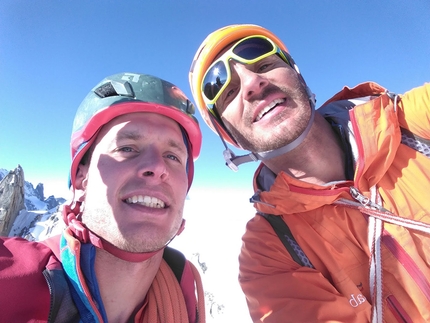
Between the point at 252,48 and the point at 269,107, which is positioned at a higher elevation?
the point at 252,48

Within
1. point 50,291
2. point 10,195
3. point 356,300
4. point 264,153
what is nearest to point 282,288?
point 356,300

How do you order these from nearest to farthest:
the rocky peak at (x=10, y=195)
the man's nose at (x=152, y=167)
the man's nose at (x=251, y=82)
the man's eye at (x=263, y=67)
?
1. the man's nose at (x=152, y=167)
2. the man's nose at (x=251, y=82)
3. the man's eye at (x=263, y=67)
4. the rocky peak at (x=10, y=195)

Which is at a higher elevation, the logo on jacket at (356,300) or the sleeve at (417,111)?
the sleeve at (417,111)

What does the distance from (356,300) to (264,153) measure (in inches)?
65.7

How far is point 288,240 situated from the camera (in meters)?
2.28

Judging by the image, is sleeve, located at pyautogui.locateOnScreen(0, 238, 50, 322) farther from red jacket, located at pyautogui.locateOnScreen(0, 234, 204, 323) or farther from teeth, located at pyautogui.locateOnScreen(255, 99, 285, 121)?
teeth, located at pyautogui.locateOnScreen(255, 99, 285, 121)

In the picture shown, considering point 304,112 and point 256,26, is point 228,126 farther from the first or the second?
point 256,26

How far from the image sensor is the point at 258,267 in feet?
7.41

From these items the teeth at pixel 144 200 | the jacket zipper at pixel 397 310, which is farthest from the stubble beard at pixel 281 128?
the jacket zipper at pixel 397 310

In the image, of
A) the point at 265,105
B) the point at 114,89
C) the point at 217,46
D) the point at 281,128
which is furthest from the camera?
the point at 217,46

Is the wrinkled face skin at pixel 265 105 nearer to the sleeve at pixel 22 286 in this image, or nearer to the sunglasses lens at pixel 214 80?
the sunglasses lens at pixel 214 80

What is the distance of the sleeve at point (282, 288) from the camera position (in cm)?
185

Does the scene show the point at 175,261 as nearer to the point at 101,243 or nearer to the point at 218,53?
the point at 101,243

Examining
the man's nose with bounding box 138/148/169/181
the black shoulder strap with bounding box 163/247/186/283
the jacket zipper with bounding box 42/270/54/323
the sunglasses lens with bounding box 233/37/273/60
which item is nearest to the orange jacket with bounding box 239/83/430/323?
the black shoulder strap with bounding box 163/247/186/283
